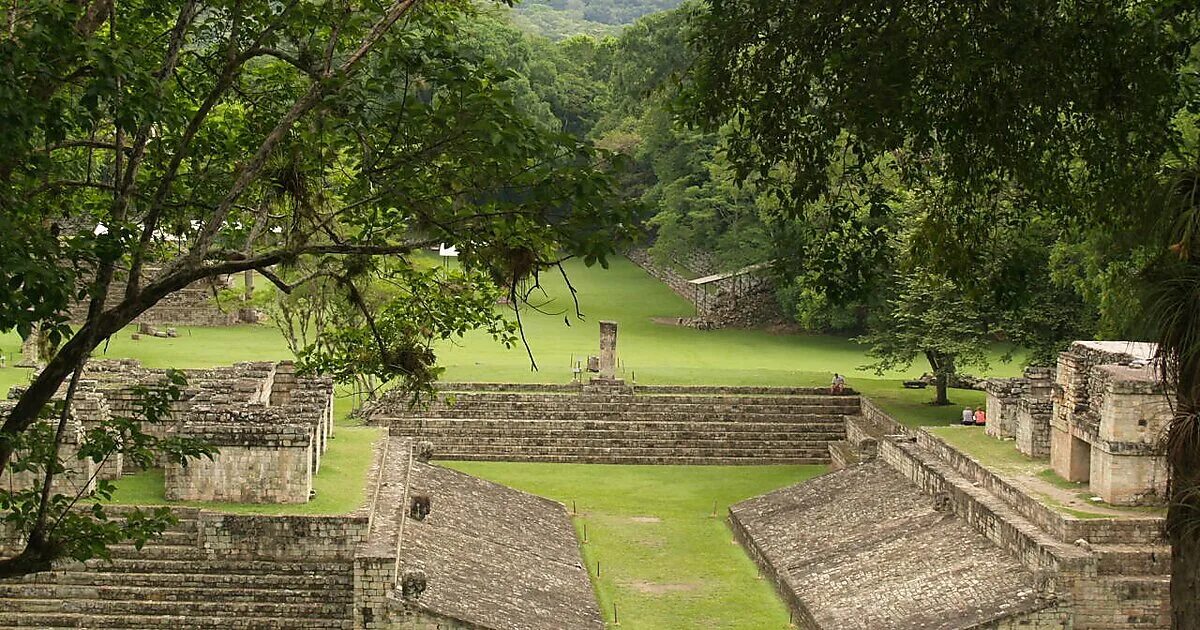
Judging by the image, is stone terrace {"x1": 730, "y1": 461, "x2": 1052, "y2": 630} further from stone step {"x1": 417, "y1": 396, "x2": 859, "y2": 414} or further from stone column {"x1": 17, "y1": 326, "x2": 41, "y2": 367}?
stone column {"x1": 17, "y1": 326, "x2": 41, "y2": 367}

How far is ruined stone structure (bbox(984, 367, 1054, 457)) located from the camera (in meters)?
23.2

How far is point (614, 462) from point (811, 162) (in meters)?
21.4

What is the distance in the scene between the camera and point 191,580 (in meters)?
17.7

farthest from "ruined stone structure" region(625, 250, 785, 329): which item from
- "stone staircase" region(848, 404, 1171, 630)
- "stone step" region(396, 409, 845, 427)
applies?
"stone staircase" region(848, 404, 1171, 630)

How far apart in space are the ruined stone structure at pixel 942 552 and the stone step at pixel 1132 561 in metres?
0.01

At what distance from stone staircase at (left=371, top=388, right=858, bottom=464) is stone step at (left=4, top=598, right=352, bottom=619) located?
45.2 feet

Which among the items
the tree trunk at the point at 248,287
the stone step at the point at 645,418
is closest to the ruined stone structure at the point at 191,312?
the tree trunk at the point at 248,287

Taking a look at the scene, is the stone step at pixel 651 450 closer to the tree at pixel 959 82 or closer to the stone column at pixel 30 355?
the stone column at pixel 30 355

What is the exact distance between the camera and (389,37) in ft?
37.1

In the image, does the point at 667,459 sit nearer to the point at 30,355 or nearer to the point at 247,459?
the point at 30,355

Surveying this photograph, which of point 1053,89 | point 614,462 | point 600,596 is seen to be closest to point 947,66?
point 1053,89

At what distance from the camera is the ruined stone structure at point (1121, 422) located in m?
19.6

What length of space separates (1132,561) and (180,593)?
414 inches

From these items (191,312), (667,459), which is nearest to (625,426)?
(667,459)
